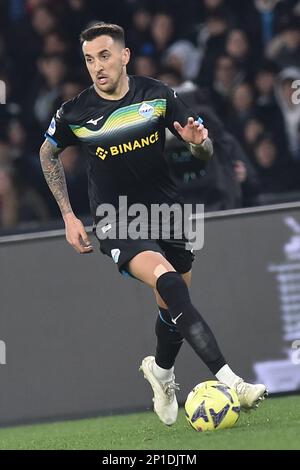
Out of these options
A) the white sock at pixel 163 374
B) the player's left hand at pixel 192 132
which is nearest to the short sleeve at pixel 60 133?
the player's left hand at pixel 192 132

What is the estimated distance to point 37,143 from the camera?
13.9 metres

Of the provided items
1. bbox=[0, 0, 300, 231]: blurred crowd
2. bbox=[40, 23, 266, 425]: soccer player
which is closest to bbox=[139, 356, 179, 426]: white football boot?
bbox=[40, 23, 266, 425]: soccer player

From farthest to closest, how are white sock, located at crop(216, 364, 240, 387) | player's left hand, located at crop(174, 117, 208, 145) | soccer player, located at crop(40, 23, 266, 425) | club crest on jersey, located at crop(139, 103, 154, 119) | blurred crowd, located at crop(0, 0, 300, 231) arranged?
blurred crowd, located at crop(0, 0, 300, 231), club crest on jersey, located at crop(139, 103, 154, 119), soccer player, located at crop(40, 23, 266, 425), player's left hand, located at crop(174, 117, 208, 145), white sock, located at crop(216, 364, 240, 387)

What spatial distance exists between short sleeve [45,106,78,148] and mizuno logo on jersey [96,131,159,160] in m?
0.28

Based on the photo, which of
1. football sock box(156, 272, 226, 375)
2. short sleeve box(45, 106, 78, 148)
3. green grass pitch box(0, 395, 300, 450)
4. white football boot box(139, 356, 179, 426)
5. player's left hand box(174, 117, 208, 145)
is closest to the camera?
green grass pitch box(0, 395, 300, 450)

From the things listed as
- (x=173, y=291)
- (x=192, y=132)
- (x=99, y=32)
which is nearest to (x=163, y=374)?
(x=173, y=291)

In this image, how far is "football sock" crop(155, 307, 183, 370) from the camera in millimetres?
7965

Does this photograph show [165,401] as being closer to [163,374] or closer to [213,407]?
[163,374]

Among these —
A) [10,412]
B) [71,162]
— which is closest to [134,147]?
[10,412]

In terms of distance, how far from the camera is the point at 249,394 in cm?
686

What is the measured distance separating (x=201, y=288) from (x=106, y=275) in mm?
744

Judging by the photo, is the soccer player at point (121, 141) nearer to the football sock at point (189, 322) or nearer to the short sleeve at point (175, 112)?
the short sleeve at point (175, 112)

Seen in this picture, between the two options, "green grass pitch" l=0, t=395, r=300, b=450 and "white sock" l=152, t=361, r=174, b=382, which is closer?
"green grass pitch" l=0, t=395, r=300, b=450

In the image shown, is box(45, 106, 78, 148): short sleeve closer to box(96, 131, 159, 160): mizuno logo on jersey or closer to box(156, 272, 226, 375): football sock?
box(96, 131, 159, 160): mizuno logo on jersey
